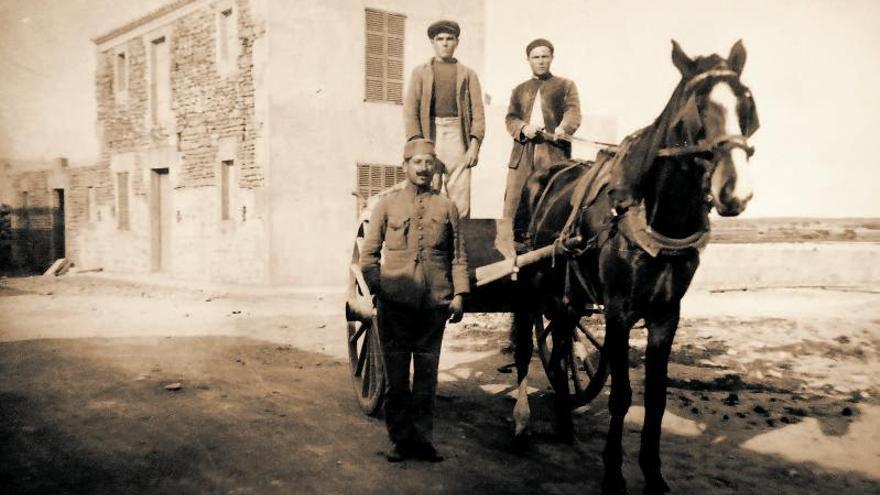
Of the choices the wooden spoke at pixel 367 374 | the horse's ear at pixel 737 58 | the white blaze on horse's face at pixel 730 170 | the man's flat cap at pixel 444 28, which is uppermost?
the man's flat cap at pixel 444 28

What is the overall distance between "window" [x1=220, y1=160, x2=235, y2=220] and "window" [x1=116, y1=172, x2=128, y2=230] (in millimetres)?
5597

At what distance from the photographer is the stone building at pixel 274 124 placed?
13.6 m

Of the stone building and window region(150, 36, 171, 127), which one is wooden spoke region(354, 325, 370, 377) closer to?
the stone building

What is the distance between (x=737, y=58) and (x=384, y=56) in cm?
1238

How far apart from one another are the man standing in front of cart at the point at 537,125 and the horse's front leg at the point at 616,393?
1.84 m

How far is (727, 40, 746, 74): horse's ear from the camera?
3100 millimetres

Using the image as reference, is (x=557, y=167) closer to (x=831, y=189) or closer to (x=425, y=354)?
(x=425, y=354)

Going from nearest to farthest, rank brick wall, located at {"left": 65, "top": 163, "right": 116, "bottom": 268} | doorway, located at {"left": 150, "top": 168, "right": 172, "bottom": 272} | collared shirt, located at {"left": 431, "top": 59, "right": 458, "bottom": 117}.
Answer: collared shirt, located at {"left": 431, "top": 59, "right": 458, "bottom": 117} < doorway, located at {"left": 150, "top": 168, "right": 172, "bottom": 272} < brick wall, located at {"left": 65, "top": 163, "right": 116, "bottom": 268}

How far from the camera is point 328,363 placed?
283 inches

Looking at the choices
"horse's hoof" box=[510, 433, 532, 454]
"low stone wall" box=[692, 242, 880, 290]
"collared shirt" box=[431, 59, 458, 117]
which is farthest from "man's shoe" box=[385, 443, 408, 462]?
"low stone wall" box=[692, 242, 880, 290]

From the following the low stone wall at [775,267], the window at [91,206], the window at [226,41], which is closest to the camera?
the low stone wall at [775,267]

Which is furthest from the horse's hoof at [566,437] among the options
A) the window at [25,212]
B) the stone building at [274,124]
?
the window at [25,212]

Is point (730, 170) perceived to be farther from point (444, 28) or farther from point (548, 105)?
point (444, 28)

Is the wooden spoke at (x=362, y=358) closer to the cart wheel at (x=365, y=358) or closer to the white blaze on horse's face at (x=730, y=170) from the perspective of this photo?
the cart wheel at (x=365, y=358)
